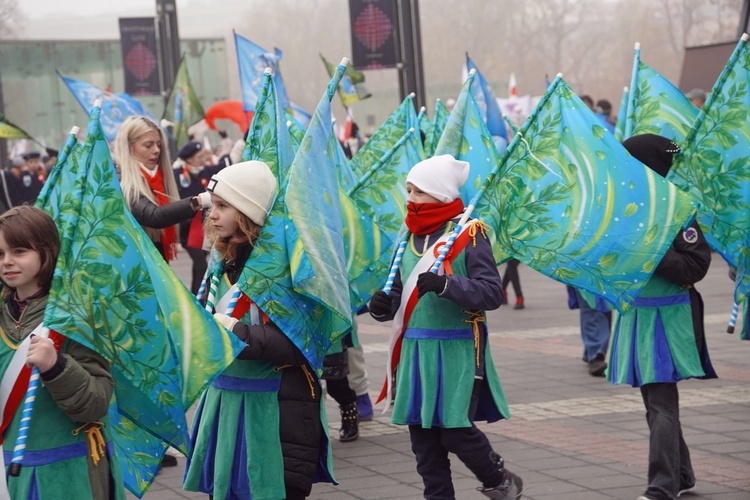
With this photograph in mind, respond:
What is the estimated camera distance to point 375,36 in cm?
1650

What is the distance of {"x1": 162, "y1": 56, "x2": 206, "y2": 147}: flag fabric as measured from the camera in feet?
47.2

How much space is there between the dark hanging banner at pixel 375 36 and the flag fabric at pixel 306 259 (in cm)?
1185

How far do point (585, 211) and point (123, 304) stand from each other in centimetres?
251

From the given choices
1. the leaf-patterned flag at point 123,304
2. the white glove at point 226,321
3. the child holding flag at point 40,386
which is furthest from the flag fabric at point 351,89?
the child holding flag at point 40,386

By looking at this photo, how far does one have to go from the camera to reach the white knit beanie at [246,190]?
4.46 m

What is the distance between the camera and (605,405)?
26.3ft

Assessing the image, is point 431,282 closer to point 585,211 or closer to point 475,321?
point 475,321

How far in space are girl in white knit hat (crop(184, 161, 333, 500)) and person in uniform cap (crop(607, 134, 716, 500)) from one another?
1757mm

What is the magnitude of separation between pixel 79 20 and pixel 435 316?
92243 millimetres

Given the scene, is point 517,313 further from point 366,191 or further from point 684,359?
point 684,359

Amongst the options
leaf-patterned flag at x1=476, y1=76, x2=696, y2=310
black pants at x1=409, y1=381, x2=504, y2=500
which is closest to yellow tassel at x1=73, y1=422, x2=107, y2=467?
black pants at x1=409, y1=381, x2=504, y2=500

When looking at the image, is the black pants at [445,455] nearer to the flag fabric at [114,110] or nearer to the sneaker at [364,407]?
the sneaker at [364,407]

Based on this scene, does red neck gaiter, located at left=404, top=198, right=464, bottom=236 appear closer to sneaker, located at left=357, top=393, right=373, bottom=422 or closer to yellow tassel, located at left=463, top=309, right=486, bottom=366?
yellow tassel, located at left=463, top=309, right=486, bottom=366

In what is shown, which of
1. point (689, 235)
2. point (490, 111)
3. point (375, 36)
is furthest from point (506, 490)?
point (375, 36)
